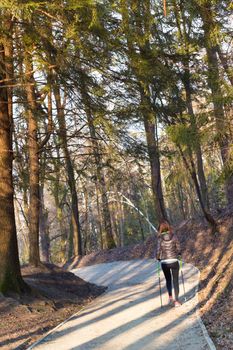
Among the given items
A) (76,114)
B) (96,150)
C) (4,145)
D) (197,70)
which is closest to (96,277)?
(96,150)

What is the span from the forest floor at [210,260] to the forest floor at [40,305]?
2923 millimetres

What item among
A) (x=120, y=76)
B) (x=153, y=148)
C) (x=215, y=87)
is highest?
(x=120, y=76)

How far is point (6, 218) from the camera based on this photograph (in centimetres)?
1027

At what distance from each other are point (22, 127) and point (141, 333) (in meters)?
10.2

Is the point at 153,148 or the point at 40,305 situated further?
the point at 153,148

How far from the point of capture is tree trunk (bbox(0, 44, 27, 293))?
995cm

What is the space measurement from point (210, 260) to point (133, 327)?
817cm

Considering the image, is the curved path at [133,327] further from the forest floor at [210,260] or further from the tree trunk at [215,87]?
the tree trunk at [215,87]

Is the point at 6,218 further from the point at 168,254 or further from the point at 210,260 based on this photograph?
the point at 210,260

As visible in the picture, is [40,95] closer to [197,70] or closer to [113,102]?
[113,102]

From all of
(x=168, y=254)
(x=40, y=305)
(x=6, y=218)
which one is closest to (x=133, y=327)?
(x=168, y=254)

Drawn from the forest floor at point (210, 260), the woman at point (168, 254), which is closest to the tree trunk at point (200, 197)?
the forest floor at point (210, 260)

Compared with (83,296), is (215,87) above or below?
above

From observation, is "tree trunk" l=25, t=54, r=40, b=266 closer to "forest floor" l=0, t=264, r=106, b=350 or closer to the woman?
"forest floor" l=0, t=264, r=106, b=350
